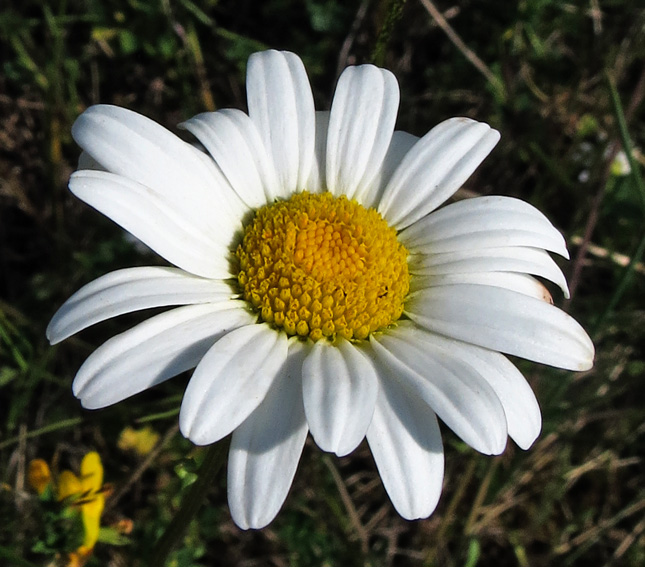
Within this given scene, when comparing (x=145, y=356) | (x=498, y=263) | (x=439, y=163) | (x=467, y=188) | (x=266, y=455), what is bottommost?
(x=467, y=188)

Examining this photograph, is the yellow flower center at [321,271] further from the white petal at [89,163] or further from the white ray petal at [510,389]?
the white petal at [89,163]

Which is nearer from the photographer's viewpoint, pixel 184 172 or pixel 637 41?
pixel 184 172

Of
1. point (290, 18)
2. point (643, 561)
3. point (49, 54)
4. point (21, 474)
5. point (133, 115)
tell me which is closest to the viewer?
point (133, 115)

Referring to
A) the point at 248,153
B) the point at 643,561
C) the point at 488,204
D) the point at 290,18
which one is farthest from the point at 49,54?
the point at 643,561

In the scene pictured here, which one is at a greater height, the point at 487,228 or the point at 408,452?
the point at 487,228

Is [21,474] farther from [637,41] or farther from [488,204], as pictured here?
[637,41]

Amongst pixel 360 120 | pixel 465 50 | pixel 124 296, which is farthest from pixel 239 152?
pixel 465 50

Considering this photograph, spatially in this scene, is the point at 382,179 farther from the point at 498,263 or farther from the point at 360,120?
the point at 498,263
